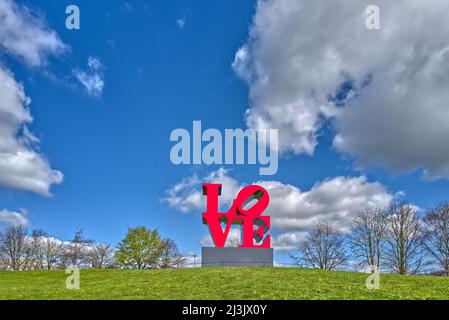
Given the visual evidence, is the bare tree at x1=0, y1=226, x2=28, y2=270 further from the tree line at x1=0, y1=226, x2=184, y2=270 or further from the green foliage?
the green foliage

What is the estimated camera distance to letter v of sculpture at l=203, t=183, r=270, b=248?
1150 inches

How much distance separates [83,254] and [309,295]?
52.6 m

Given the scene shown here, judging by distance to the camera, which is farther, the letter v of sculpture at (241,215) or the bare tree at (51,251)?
the bare tree at (51,251)

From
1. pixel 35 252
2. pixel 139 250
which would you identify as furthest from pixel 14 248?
pixel 139 250

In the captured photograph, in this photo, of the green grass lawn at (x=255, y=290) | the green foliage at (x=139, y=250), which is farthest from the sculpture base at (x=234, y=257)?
the green foliage at (x=139, y=250)

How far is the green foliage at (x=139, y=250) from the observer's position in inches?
1961

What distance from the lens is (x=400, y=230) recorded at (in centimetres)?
4553

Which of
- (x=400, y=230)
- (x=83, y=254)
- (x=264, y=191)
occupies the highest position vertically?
(x=264, y=191)

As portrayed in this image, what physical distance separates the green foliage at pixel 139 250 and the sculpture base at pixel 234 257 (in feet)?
77.1

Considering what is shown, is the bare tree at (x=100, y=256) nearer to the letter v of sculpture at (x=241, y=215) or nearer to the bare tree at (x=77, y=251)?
the bare tree at (x=77, y=251)

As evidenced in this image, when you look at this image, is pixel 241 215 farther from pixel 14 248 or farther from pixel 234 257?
pixel 14 248

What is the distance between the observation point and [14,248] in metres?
58.6
